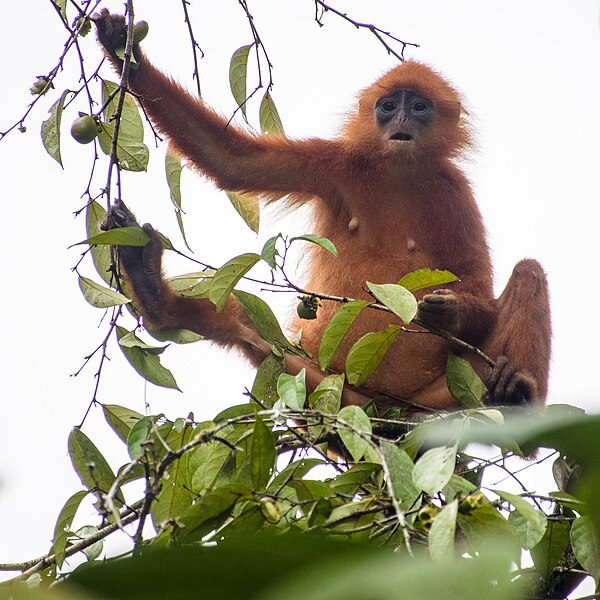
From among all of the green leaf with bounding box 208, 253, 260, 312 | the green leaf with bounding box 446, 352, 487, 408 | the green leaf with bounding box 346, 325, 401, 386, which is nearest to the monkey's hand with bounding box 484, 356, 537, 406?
the green leaf with bounding box 446, 352, 487, 408

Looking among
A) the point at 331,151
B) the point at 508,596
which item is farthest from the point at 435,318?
the point at 508,596

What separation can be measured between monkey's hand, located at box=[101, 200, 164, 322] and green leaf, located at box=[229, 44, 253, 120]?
80cm

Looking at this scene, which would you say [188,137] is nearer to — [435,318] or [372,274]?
[372,274]

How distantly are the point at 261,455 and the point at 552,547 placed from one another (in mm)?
1353

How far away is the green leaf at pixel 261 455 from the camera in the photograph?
2135 mm

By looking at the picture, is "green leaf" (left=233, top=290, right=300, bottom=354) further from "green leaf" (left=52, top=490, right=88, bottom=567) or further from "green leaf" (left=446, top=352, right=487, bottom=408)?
"green leaf" (left=52, top=490, right=88, bottom=567)

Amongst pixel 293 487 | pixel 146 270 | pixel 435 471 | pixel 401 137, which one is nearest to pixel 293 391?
pixel 293 487

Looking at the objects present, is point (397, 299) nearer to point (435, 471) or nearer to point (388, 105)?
point (435, 471)

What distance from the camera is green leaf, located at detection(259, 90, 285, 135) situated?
14.6 ft

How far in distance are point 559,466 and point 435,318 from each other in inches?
46.6

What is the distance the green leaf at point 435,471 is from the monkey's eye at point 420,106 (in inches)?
153

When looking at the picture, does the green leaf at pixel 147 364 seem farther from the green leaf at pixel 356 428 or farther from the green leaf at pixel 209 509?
the green leaf at pixel 209 509

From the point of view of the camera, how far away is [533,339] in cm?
403

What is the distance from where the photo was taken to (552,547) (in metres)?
2.95
